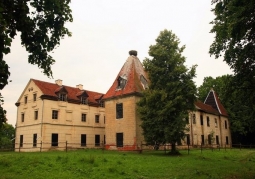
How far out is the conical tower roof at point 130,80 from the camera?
109 ft

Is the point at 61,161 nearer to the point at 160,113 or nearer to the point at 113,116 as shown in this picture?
the point at 160,113

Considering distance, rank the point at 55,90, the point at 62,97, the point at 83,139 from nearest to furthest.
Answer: the point at 62,97 → the point at 55,90 → the point at 83,139

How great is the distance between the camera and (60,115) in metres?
38.0

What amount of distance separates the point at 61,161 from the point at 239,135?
149 ft

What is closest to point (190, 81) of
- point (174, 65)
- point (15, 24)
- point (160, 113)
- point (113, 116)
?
point (174, 65)

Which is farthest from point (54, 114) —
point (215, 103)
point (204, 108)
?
point (215, 103)

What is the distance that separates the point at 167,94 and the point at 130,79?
8986 mm

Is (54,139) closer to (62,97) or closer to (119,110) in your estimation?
(62,97)

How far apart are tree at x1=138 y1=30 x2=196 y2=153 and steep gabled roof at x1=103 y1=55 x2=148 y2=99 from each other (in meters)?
4.84

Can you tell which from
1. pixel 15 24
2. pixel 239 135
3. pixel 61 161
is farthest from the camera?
pixel 239 135

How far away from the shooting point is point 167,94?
2641 cm

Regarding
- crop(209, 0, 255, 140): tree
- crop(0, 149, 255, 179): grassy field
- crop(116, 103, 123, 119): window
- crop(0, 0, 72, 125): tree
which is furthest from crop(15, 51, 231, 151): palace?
crop(0, 0, 72, 125): tree

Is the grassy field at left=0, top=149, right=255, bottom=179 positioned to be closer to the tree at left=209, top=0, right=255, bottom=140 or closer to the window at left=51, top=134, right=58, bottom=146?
the tree at left=209, top=0, right=255, bottom=140

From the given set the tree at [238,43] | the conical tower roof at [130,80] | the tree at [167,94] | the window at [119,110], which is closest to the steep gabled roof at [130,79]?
the conical tower roof at [130,80]
